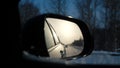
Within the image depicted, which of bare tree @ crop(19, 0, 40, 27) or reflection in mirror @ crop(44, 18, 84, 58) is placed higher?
bare tree @ crop(19, 0, 40, 27)

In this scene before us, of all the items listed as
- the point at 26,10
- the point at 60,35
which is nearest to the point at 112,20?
the point at 26,10

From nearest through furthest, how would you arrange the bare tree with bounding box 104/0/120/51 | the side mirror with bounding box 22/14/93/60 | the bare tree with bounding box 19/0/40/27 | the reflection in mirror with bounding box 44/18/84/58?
the side mirror with bounding box 22/14/93/60 < the reflection in mirror with bounding box 44/18/84/58 < the bare tree with bounding box 19/0/40/27 < the bare tree with bounding box 104/0/120/51

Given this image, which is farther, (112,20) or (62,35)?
(112,20)

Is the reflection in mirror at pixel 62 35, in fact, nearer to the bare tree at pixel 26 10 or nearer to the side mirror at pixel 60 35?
the side mirror at pixel 60 35

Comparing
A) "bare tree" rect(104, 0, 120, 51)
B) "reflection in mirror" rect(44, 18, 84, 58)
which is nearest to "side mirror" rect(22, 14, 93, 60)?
"reflection in mirror" rect(44, 18, 84, 58)

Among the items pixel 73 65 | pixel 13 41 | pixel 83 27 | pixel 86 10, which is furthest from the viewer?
pixel 86 10

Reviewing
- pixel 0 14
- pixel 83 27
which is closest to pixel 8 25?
pixel 0 14

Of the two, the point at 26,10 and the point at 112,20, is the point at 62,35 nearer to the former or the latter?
the point at 26,10

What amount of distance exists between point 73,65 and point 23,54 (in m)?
0.17

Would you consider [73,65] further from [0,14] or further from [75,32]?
[75,32]

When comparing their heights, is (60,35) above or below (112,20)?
below

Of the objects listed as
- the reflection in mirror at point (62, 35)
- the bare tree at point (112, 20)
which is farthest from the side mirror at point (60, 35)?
the bare tree at point (112, 20)

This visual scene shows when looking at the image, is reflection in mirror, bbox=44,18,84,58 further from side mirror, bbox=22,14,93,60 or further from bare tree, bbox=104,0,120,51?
bare tree, bbox=104,0,120,51

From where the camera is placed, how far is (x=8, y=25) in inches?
36.4
